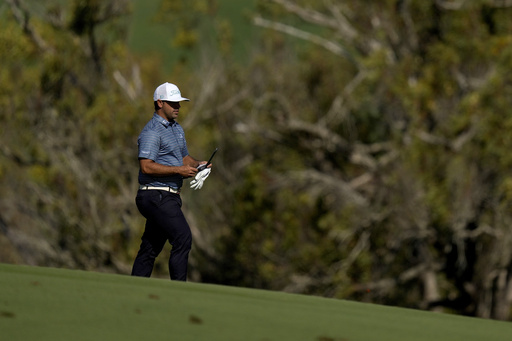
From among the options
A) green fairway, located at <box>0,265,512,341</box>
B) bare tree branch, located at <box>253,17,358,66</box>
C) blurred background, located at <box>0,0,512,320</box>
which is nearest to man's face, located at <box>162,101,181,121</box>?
green fairway, located at <box>0,265,512,341</box>

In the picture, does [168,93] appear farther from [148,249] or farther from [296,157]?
[296,157]

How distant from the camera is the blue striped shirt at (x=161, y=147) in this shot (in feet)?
21.5

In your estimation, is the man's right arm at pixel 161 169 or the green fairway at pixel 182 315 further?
the man's right arm at pixel 161 169

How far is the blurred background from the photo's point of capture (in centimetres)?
1894

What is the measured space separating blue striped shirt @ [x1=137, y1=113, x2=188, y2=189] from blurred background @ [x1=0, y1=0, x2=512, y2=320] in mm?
11341

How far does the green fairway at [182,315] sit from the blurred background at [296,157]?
37.8 ft

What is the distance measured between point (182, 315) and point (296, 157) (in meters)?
19.3

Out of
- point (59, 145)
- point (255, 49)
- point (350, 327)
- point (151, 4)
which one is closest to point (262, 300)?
point (350, 327)

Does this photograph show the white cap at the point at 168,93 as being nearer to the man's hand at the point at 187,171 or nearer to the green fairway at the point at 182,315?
the man's hand at the point at 187,171

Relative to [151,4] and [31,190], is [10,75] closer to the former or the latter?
[31,190]

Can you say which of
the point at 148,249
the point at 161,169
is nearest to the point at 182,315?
the point at 161,169

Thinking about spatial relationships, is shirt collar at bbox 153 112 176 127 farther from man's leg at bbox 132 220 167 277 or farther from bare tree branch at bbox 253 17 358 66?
bare tree branch at bbox 253 17 358 66

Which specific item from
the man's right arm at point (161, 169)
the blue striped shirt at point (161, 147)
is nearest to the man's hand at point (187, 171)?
the man's right arm at point (161, 169)

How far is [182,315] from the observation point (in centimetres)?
533
